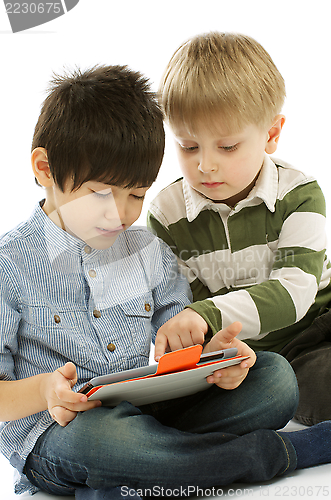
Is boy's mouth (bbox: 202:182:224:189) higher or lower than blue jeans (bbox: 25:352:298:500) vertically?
higher

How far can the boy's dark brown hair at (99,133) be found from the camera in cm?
78

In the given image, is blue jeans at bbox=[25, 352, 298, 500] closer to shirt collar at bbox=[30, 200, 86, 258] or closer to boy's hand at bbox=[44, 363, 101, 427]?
boy's hand at bbox=[44, 363, 101, 427]

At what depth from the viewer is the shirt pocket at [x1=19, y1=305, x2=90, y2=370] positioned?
0.80 m

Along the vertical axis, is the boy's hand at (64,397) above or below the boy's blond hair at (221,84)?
below

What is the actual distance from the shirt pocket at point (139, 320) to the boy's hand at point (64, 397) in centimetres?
17

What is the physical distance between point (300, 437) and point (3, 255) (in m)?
0.51

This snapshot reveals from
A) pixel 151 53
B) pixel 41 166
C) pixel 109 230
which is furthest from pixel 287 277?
pixel 151 53

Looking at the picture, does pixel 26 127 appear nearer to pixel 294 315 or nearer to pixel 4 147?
pixel 4 147

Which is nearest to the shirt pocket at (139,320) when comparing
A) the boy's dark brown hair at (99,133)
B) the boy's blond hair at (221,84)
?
the boy's dark brown hair at (99,133)

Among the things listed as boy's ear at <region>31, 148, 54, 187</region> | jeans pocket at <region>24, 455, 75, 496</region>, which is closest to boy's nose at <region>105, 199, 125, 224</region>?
boy's ear at <region>31, 148, 54, 187</region>

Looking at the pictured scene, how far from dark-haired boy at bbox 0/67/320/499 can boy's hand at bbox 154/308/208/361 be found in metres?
0.04

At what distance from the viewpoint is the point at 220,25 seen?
143 centimetres

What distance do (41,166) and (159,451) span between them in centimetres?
45

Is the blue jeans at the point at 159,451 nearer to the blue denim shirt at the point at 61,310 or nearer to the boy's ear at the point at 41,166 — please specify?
the blue denim shirt at the point at 61,310
